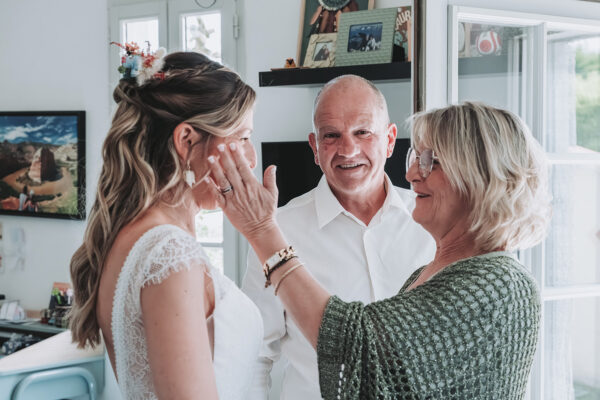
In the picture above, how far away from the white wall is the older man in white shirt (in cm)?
164

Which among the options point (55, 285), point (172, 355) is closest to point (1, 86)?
point (55, 285)

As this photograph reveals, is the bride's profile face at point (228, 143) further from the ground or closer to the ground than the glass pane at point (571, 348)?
further from the ground

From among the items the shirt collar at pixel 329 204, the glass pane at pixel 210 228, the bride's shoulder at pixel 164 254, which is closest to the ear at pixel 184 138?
the bride's shoulder at pixel 164 254

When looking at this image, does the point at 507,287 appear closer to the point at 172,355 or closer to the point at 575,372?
the point at 172,355

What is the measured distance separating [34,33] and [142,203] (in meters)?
2.57

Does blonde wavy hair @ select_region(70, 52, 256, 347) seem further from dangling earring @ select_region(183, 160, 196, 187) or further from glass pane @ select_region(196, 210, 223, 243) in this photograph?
glass pane @ select_region(196, 210, 223, 243)

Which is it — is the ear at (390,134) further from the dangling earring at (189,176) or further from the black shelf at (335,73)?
the dangling earring at (189,176)

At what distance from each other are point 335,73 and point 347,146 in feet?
1.24

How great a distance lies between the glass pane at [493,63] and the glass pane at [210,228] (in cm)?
92

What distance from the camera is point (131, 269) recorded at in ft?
2.90

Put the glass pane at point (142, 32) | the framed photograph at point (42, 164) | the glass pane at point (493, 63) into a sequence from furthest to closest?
the framed photograph at point (42, 164), the glass pane at point (142, 32), the glass pane at point (493, 63)

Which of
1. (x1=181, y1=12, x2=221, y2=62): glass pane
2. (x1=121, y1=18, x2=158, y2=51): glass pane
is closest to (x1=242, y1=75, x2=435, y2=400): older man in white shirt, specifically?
(x1=181, y1=12, x2=221, y2=62): glass pane

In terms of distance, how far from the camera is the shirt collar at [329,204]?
148cm

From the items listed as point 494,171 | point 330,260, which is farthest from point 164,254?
point 330,260
